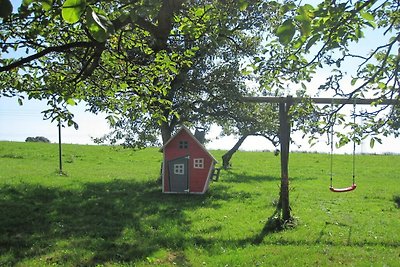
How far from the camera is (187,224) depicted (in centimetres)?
1002

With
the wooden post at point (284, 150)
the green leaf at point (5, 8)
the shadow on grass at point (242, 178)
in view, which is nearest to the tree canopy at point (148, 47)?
the green leaf at point (5, 8)

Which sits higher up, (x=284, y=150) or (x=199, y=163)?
(x=284, y=150)

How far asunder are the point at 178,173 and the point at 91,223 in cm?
493

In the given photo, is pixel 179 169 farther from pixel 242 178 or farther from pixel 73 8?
pixel 73 8

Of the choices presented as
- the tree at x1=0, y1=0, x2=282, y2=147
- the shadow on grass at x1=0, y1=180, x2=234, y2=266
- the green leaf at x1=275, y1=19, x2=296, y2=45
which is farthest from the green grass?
the green leaf at x1=275, y1=19, x2=296, y2=45

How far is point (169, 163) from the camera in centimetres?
1450

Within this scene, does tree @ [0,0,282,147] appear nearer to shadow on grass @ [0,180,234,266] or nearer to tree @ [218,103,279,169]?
shadow on grass @ [0,180,234,266]

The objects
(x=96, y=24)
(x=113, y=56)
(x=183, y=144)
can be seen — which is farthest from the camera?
(x=183, y=144)

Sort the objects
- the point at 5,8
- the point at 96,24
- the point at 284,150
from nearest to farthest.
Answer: the point at 5,8 < the point at 96,24 < the point at 284,150

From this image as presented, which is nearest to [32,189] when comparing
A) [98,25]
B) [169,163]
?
[169,163]

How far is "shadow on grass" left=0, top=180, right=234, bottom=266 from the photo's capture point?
24.9ft

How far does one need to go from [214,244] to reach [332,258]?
2.27m

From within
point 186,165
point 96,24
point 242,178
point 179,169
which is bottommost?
point 242,178

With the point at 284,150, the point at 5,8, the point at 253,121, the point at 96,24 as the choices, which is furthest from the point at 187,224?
the point at 5,8
